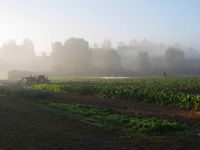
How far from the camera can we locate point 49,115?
70.3 ft

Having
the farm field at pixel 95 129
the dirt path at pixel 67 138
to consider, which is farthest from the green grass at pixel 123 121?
the dirt path at pixel 67 138

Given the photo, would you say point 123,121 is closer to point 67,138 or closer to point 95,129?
point 95,129

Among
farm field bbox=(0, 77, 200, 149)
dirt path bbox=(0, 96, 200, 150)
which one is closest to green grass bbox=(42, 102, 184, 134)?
farm field bbox=(0, 77, 200, 149)

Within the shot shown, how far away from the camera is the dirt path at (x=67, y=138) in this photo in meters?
13.3

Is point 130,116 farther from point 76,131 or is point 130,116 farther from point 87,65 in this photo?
point 87,65

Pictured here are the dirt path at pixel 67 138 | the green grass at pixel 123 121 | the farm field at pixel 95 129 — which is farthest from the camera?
the green grass at pixel 123 121

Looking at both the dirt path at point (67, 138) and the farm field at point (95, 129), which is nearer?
the dirt path at point (67, 138)

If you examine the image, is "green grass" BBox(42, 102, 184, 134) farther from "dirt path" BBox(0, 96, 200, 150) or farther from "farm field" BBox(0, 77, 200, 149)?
"dirt path" BBox(0, 96, 200, 150)

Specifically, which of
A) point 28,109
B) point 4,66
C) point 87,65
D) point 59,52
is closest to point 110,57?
point 87,65

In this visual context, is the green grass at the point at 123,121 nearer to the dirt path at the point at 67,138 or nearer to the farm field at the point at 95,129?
the farm field at the point at 95,129

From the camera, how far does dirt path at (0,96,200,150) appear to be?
1331 cm

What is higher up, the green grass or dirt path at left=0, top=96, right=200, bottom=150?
the green grass

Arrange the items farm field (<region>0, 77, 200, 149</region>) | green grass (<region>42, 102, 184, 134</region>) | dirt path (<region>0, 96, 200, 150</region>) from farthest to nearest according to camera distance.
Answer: green grass (<region>42, 102, 184, 134</region>) < farm field (<region>0, 77, 200, 149</region>) < dirt path (<region>0, 96, 200, 150</region>)

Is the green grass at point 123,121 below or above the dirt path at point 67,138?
above
